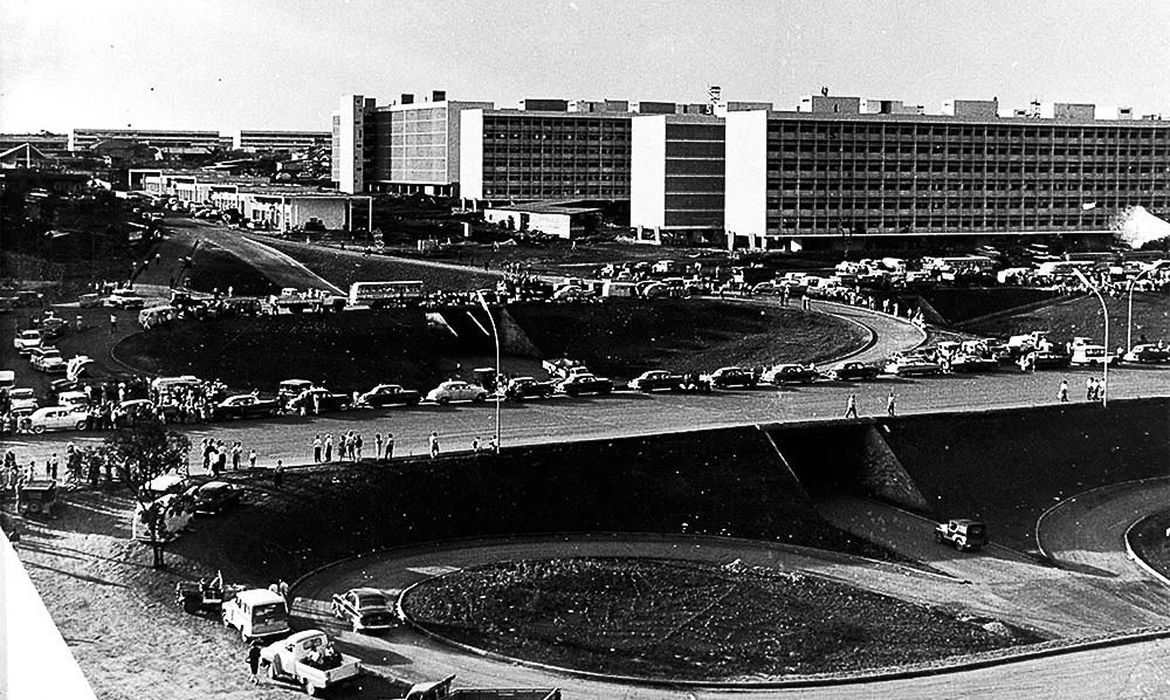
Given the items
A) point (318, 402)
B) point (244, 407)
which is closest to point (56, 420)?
point (244, 407)

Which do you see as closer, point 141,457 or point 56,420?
point 141,457

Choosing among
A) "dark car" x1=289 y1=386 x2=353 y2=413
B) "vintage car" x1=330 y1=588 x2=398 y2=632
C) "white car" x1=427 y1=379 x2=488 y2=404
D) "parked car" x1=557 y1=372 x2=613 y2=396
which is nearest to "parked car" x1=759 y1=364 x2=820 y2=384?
"parked car" x1=557 y1=372 x2=613 y2=396

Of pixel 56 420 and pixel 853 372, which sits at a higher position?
pixel 853 372

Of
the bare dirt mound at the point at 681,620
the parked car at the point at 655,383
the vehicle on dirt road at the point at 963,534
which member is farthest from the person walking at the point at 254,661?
the parked car at the point at 655,383

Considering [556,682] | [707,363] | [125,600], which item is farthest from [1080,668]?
[707,363]

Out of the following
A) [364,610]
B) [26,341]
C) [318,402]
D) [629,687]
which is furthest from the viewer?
[318,402]

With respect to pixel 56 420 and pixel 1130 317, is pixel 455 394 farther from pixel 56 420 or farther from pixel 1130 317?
pixel 1130 317
